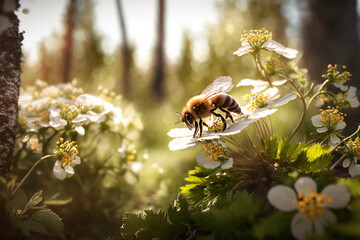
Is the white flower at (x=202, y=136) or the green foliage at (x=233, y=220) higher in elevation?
the white flower at (x=202, y=136)

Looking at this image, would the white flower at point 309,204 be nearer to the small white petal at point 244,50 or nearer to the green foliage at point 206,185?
the green foliage at point 206,185

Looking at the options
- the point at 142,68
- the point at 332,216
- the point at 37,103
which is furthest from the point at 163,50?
the point at 142,68

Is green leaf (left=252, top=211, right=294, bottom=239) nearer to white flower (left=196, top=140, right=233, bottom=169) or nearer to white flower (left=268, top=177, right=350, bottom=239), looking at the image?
white flower (left=268, top=177, right=350, bottom=239)

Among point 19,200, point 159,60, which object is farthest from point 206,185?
point 159,60

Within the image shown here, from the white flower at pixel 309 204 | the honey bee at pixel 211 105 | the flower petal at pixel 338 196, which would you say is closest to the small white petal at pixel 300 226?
the white flower at pixel 309 204

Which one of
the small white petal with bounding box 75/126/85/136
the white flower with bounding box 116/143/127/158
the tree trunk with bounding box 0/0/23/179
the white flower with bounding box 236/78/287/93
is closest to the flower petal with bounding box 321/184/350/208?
the white flower with bounding box 236/78/287/93

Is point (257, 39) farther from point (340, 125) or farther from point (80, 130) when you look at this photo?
point (80, 130)
